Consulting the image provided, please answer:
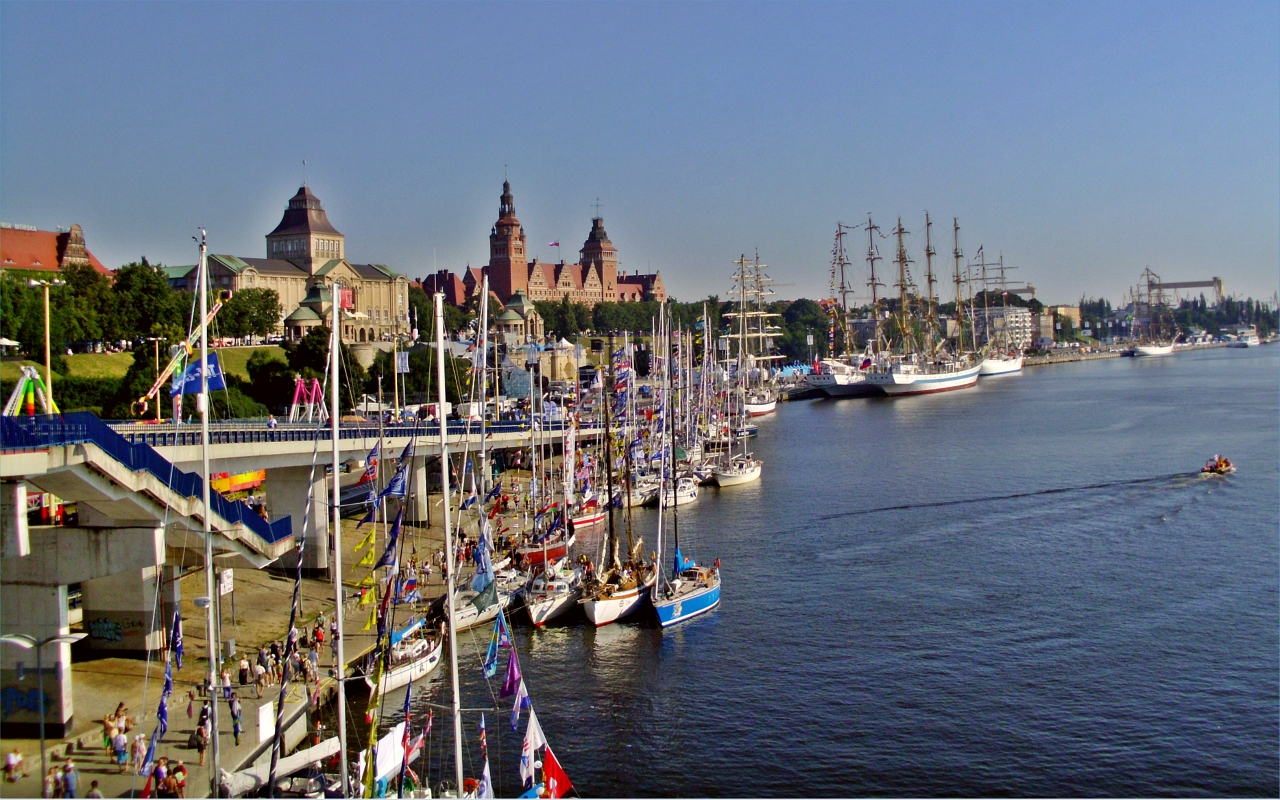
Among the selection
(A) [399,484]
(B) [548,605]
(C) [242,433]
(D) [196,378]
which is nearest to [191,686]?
(A) [399,484]

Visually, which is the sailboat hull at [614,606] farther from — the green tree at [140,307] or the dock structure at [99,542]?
the green tree at [140,307]

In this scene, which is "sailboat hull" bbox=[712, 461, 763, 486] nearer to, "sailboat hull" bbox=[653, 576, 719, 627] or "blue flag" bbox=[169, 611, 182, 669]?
"sailboat hull" bbox=[653, 576, 719, 627]

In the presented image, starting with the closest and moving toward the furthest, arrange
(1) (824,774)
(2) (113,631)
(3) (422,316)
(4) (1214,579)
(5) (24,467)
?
1. (5) (24,467)
2. (1) (824,774)
3. (2) (113,631)
4. (4) (1214,579)
5. (3) (422,316)

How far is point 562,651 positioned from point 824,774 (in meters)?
10.8

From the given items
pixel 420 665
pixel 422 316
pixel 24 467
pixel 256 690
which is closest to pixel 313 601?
pixel 420 665

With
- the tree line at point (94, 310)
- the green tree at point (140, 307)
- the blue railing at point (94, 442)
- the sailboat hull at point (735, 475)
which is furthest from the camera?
the green tree at point (140, 307)

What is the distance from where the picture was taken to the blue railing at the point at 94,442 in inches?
928

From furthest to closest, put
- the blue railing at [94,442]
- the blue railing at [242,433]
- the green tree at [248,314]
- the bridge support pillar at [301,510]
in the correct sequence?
the green tree at [248,314], the bridge support pillar at [301,510], the blue railing at [242,433], the blue railing at [94,442]

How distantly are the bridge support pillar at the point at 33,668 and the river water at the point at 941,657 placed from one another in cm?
781

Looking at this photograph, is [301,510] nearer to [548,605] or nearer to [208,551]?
[548,605]

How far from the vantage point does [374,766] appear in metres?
21.6

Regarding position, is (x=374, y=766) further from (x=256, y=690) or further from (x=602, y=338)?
(x=602, y=338)

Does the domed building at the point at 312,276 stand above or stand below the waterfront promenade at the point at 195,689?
above

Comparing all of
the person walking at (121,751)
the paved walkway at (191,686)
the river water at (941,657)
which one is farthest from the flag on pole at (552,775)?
the person walking at (121,751)
